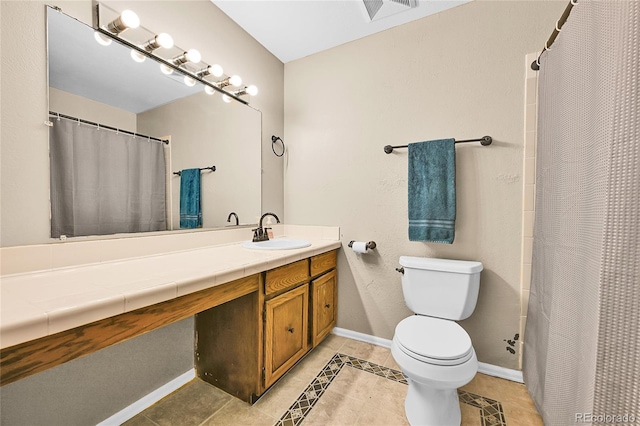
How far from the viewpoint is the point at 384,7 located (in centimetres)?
165

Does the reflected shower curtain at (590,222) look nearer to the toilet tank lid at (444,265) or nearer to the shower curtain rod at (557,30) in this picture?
the shower curtain rod at (557,30)

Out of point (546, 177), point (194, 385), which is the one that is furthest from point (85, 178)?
point (546, 177)

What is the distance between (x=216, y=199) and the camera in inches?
67.7

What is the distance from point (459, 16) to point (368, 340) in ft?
7.90

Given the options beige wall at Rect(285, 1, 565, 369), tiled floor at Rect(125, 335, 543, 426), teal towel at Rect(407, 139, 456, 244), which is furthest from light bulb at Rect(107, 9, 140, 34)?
tiled floor at Rect(125, 335, 543, 426)

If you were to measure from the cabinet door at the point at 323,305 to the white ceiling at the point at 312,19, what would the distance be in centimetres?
188

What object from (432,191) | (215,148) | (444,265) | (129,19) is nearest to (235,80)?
(215,148)

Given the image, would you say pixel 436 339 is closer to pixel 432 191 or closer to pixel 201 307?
pixel 432 191

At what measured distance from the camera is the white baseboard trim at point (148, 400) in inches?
47.2

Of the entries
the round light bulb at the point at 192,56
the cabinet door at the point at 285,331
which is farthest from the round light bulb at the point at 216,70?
the cabinet door at the point at 285,331

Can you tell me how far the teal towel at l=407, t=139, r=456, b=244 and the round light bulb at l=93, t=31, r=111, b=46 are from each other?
1.77m

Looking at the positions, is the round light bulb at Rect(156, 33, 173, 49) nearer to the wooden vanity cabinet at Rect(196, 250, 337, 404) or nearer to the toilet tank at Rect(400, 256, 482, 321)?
the wooden vanity cabinet at Rect(196, 250, 337, 404)

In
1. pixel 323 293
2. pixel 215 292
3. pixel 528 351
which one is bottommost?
pixel 528 351

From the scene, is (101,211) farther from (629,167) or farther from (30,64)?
(629,167)
